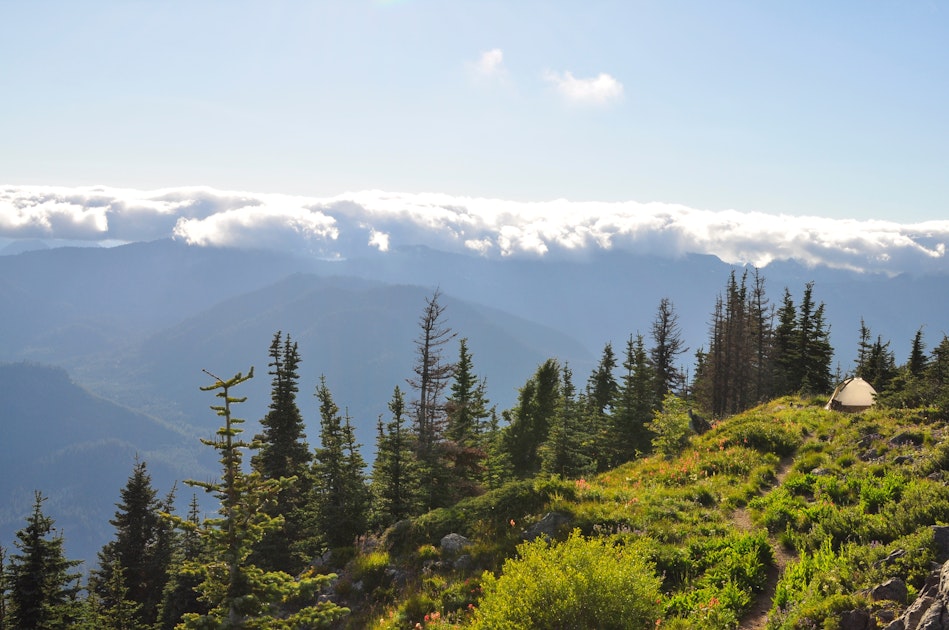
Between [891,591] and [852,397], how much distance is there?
2256 centimetres

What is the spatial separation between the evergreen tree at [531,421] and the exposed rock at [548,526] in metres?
28.4

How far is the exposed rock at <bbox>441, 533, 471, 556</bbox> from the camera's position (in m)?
15.8

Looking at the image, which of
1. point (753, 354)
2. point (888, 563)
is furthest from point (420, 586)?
point (753, 354)

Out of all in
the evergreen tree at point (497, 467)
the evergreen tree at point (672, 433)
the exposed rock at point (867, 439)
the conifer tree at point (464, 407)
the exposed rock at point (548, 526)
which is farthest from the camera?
the conifer tree at point (464, 407)

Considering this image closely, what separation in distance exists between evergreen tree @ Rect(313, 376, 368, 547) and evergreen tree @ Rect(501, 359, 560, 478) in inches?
605

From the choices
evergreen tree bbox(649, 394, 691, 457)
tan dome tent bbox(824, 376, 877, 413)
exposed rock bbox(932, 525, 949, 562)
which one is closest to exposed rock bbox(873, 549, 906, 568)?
exposed rock bbox(932, 525, 949, 562)

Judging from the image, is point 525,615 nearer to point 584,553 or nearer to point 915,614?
point 584,553

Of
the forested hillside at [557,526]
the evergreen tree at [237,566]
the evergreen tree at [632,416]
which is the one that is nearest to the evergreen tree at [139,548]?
the forested hillside at [557,526]

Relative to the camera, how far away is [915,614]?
6883 millimetres

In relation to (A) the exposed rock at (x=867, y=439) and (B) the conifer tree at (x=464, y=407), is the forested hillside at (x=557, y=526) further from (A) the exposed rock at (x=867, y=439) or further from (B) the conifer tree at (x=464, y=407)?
(B) the conifer tree at (x=464, y=407)

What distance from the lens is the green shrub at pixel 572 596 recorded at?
7.66 meters

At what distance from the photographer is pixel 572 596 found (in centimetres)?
766

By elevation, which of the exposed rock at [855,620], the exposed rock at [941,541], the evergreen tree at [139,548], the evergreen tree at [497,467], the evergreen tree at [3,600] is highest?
the exposed rock at [941,541]

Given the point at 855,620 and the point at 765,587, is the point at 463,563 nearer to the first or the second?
the point at 765,587
